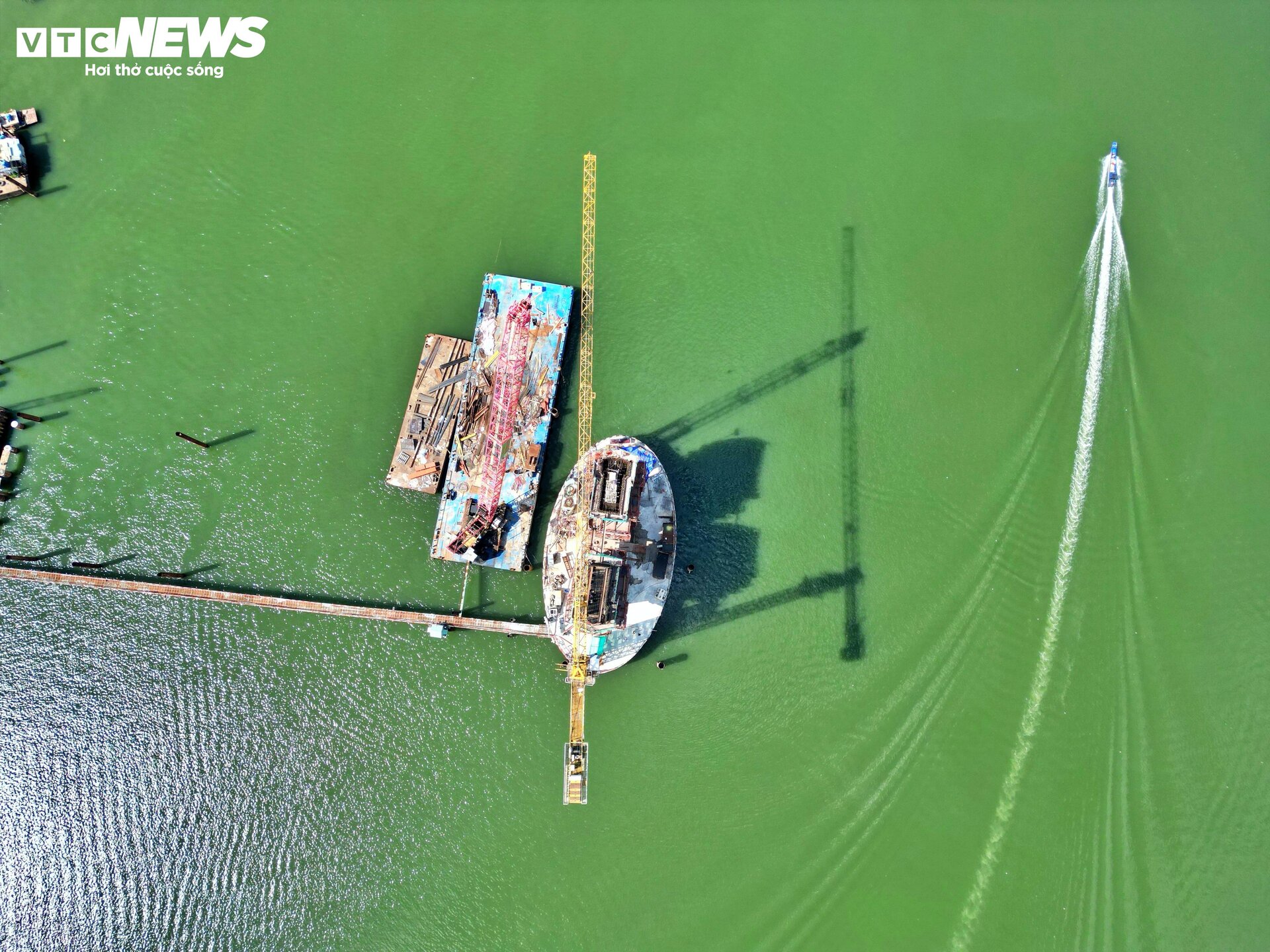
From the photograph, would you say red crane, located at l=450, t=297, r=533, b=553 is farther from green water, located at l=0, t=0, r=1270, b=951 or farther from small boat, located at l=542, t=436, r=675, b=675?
small boat, located at l=542, t=436, r=675, b=675

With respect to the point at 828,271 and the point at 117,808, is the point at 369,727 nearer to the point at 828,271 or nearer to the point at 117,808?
the point at 117,808

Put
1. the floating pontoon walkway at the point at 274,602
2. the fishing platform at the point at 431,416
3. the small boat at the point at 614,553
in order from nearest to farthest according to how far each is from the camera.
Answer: the small boat at the point at 614,553 < the floating pontoon walkway at the point at 274,602 < the fishing platform at the point at 431,416

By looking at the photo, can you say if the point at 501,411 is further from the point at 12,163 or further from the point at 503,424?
the point at 12,163

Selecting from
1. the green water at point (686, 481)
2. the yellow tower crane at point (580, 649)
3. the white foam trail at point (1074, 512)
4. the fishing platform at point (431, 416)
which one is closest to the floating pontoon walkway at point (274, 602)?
the green water at point (686, 481)

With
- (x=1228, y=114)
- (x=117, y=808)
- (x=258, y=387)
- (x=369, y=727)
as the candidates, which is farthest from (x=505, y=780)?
(x=1228, y=114)

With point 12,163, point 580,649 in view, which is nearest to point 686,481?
point 580,649

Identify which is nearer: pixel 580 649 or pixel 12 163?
pixel 580 649

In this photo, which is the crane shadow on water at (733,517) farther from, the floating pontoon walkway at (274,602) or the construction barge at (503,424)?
the floating pontoon walkway at (274,602)
